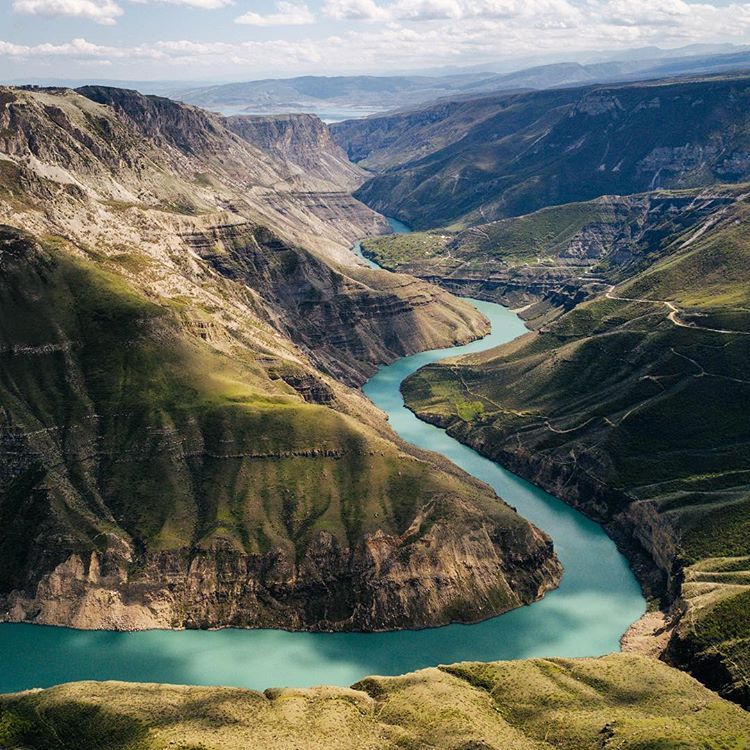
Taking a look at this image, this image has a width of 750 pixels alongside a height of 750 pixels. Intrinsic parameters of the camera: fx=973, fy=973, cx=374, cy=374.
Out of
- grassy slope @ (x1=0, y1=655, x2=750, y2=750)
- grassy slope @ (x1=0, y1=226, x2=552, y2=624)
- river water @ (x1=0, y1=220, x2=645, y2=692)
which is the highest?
grassy slope @ (x1=0, y1=226, x2=552, y2=624)

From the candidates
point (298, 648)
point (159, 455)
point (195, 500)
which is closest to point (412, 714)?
point (298, 648)

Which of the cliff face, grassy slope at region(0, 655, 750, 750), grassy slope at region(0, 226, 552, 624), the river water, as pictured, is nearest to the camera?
grassy slope at region(0, 655, 750, 750)

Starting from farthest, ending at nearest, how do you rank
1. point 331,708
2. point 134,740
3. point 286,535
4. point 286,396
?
point 286,396 < point 286,535 < point 331,708 < point 134,740

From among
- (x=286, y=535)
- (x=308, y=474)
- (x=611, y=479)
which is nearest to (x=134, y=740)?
(x=286, y=535)

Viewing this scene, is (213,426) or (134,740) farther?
(213,426)

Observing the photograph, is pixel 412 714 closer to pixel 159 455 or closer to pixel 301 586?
pixel 301 586

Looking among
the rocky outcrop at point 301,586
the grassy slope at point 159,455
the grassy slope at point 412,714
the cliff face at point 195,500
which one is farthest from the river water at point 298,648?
the grassy slope at point 412,714

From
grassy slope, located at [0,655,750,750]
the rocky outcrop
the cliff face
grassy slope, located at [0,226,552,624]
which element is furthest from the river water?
grassy slope, located at [0,655,750,750]

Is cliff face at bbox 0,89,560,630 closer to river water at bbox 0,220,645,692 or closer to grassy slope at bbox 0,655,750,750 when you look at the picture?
river water at bbox 0,220,645,692

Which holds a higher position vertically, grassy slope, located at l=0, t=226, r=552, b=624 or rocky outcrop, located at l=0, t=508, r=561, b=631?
grassy slope, located at l=0, t=226, r=552, b=624

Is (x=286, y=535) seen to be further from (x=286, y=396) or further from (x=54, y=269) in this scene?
(x=54, y=269)
